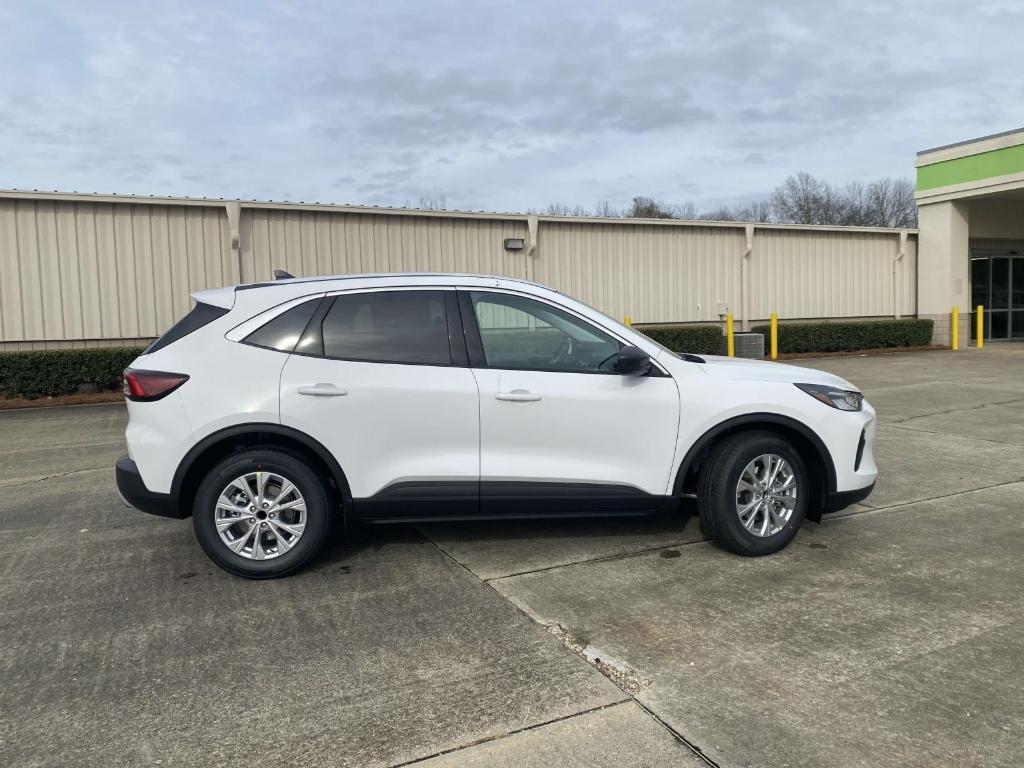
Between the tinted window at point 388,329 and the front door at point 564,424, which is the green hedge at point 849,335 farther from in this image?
the tinted window at point 388,329

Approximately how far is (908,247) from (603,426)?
816 inches

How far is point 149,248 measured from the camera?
14.0 meters

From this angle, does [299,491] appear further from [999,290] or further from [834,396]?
[999,290]

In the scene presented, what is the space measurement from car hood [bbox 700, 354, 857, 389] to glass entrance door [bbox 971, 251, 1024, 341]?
72.8 ft

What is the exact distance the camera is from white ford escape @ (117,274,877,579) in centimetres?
430

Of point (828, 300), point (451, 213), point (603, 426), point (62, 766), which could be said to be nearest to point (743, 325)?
point (828, 300)

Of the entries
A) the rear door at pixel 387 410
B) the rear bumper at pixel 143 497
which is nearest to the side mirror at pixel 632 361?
the rear door at pixel 387 410

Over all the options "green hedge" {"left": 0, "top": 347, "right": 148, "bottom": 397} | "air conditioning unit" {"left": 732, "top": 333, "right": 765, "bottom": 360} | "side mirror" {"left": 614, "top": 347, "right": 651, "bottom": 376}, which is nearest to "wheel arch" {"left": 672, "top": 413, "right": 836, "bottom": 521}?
"side mirror" {"left": 614, "top": 347, "right": 651, "bottom": 376}

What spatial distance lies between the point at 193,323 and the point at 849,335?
18.7m

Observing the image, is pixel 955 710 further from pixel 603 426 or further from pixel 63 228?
pixel 63 228

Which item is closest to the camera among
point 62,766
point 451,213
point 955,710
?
point 62,766

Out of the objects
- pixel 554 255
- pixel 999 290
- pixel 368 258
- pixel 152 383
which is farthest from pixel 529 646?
pixel 999 290

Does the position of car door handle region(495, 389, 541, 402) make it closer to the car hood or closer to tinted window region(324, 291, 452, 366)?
tinted window region(324, 291, 452, 366)

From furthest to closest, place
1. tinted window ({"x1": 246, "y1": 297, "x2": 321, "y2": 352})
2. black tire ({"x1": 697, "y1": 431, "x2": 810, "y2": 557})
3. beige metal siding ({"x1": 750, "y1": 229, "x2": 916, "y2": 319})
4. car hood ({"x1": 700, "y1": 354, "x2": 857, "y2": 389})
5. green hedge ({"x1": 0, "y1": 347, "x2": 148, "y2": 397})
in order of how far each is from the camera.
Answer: beige metal siding ({"x1": 750, "y1": 229, "x2": 916, "y2": 319}) < green hedge ({"x1": 0, "y1": 347, "x2": 148, "y2": 397}) < car hood ({"x1": 700, "y1": 354, "x2": 857, "y2": 389}) < black tire ({"x1": 697, "y1": 431, "x2": 810, "y2": 557}) < tinted window ({"x1": 246, "y1": 297, "x2": 321, "y2": 352})
